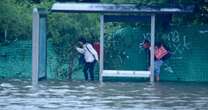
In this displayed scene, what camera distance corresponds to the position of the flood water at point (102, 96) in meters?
17.5

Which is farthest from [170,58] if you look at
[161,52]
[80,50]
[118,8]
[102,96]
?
[102,96]

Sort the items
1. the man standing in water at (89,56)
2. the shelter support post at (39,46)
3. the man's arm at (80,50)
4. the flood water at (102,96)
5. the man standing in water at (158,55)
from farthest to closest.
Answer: the man's arm at (80,50) → the man standing in water at (89,56) → the man standing in water at (158,55) → the shelter support post at (39,46) → the flood water at (102,96)

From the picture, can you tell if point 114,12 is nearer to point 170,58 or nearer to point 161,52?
point 161,52

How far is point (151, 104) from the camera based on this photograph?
1814 cm

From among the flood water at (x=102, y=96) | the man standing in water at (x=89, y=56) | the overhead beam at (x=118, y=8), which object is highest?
the overhead beam at (x=118, y=8)

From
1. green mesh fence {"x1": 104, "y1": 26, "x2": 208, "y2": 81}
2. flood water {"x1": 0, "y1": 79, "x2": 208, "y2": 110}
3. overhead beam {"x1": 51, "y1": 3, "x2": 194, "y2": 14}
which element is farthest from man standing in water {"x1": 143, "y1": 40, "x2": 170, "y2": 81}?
overhead beam {"x1": 51, "y1": 3, "x2": 194, "y2": 14}

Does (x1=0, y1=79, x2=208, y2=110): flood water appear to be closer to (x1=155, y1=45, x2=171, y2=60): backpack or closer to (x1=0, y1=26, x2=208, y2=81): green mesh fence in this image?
(x1=155, y1=45, x2=171, y2=60): backpack

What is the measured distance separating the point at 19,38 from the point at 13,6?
4.11 feet

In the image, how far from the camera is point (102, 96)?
66.5 ft

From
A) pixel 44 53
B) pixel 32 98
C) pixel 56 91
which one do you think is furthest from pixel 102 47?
pixel 32 98

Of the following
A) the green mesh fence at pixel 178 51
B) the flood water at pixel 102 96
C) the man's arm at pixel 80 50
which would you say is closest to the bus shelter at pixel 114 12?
the flood water at pixel 102 96

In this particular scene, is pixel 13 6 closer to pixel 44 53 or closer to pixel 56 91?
pixel 44 53

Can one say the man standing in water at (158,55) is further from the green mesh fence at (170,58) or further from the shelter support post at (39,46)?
the shelter support post at (39,46)

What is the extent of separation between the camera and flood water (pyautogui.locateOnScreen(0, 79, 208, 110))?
17.5m
